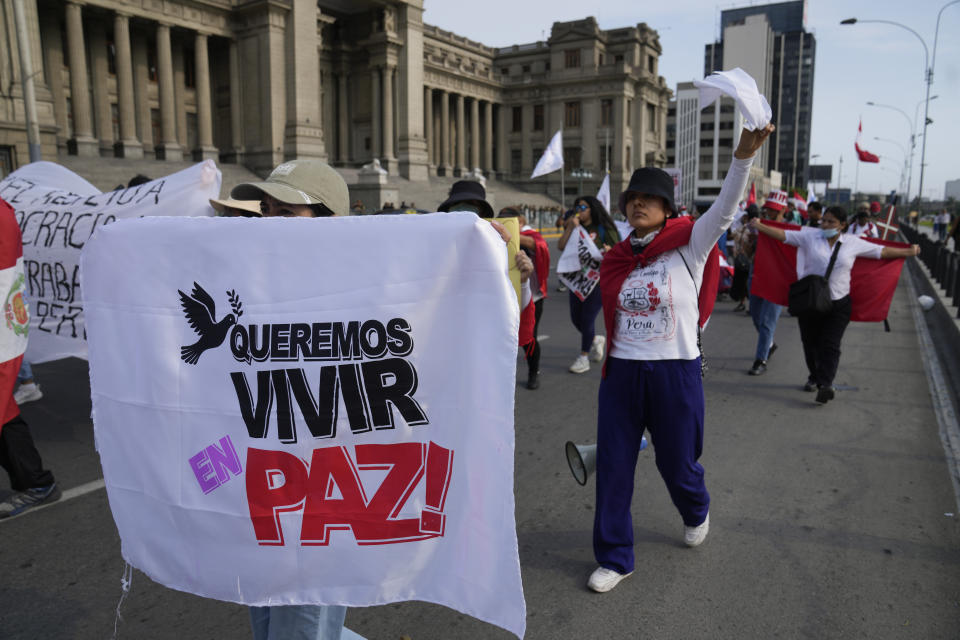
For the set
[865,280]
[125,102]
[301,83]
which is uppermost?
[301,83]

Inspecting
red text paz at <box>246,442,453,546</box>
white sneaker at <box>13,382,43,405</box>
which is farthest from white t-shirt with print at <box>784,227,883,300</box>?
white sneaker at <box>13,382,43,405</box>

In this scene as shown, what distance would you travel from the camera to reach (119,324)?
2268 mm

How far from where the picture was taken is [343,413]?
212 cm

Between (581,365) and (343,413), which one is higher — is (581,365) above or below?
below

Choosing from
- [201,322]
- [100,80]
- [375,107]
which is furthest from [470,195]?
[375,107]

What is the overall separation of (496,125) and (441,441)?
73670 millimetres

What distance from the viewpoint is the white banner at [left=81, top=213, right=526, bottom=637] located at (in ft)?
6.81

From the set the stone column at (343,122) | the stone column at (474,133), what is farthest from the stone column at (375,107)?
the stone column at (474,133)

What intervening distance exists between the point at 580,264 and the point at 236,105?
37.5 meters

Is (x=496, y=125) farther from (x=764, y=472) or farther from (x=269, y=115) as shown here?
(x=764, y=472)

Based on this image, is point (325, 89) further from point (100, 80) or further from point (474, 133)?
point (474, 133)

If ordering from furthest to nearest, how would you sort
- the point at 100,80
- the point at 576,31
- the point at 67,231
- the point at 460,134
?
the point at 576,31
the point at 460,134
the point at 100,80
the point at 67,231

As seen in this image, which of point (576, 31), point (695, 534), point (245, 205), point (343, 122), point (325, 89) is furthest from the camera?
point (576, 31)

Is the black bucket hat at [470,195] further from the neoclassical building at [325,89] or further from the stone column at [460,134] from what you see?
the stone column at [460,134]
